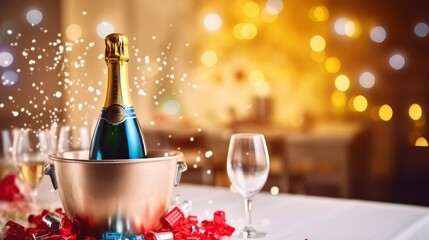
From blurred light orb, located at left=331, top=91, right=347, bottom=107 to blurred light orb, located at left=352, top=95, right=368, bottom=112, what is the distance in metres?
0.08

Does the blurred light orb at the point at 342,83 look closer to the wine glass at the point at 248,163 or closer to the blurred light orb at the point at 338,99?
the blurred light orb at the point at 338,99

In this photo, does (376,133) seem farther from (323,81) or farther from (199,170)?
(199,170)

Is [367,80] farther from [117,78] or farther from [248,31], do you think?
[117,78]

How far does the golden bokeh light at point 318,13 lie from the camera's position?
13.2 feet

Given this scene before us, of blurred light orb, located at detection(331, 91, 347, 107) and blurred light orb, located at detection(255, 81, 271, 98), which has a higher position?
blurred light orb, located at detection(255, 81, 271, 98)

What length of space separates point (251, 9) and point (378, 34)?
922 mm

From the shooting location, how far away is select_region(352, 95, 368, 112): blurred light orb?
12.7ft

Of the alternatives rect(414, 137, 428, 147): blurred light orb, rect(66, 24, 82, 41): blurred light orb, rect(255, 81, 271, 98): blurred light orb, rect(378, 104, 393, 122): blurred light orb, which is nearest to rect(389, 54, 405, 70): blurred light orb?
rect(378, 104, 393, 122): blurred light orb

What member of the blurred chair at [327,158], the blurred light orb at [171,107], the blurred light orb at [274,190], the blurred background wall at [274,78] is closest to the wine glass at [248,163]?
the blurred background wall at [274,78]

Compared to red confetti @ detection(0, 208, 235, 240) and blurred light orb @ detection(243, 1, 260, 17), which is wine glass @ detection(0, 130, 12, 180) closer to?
red confetti @ detection(0, 208, 235, 240)

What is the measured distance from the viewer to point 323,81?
13.3 feet

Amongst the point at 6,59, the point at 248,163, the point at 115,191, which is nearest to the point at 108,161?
the point at 115,191

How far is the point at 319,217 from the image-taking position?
1.11 meters

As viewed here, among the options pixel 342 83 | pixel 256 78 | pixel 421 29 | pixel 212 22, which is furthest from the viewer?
pixel 212 22
